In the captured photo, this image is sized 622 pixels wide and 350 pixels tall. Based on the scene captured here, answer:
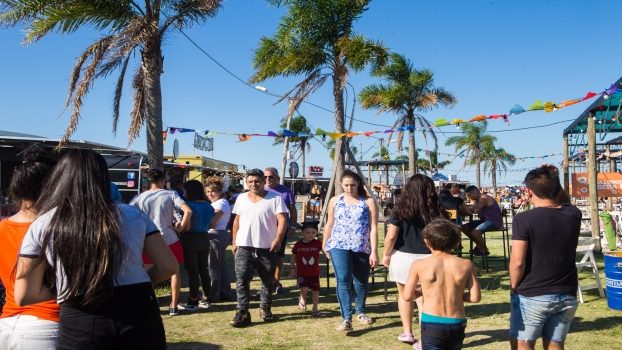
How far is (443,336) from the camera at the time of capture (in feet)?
11.0

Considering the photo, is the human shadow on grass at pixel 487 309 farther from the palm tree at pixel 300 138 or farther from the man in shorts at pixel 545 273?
the palm tree at pixel 300 138

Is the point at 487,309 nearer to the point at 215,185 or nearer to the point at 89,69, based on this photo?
the point at 215,185

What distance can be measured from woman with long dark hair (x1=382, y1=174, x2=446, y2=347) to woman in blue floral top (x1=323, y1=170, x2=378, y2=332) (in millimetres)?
412

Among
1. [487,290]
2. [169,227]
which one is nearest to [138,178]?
[169,227]

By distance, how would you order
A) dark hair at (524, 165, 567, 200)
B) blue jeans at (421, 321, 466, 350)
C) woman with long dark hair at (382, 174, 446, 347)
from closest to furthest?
blue jeans at (421, 321, 466, 350) < dark hair at (524, 165, 567, 200) < woman with long dark hair at (382, 174, 446, 347)

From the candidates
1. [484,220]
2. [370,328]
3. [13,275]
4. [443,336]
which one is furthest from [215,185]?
[13,275]

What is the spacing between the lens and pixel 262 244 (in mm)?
5637

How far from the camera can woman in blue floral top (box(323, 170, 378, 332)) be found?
5.40 meters

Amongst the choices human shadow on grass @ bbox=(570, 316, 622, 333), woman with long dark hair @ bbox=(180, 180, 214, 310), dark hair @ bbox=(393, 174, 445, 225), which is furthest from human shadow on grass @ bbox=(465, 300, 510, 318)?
woman with long dark hair @ bbox=(180, 180, 214, 310)

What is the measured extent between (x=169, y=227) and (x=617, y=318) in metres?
4.92

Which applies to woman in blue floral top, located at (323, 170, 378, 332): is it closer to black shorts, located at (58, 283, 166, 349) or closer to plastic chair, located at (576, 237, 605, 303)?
plastic chair, located at (576, 237, 605, 303)

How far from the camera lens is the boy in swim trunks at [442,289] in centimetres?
338

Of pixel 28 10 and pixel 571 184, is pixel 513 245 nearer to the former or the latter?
pixel 28 10

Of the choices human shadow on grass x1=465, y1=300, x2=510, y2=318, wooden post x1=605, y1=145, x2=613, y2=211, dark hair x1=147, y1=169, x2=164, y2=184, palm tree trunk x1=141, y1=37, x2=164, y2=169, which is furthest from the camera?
wooden post x1=605, y1=145, x2=613, y2=211
